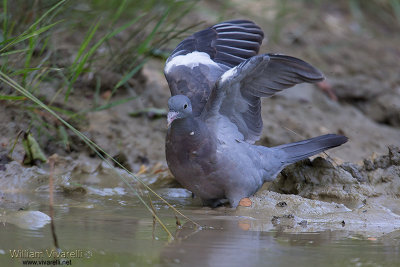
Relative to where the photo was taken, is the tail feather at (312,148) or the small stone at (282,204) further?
the tail feather at (312,148)

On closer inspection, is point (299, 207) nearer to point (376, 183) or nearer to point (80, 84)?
point (376, 183)

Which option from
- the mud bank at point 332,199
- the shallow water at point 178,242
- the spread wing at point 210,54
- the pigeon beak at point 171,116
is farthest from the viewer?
the spread wing at point 210,54

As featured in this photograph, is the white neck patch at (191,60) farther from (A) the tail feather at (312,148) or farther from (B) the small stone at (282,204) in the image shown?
(B) the small stone at (282,204)

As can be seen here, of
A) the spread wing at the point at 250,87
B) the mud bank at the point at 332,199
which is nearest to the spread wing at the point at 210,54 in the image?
the spread wing at the point at 250,87

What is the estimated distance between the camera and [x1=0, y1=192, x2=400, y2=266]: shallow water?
268cm

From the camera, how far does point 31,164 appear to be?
4.78 metres

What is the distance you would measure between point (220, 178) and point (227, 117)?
0.47 metres

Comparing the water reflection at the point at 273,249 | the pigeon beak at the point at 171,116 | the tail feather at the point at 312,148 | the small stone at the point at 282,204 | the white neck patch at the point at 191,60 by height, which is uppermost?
the white neck patch at the point at 191,60

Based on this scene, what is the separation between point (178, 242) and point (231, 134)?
1.50 meters

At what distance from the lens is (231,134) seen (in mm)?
4379

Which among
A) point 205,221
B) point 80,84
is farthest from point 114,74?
point 205,221

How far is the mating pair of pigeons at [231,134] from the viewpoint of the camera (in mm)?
4090

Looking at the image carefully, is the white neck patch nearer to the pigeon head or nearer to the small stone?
the pigeon head

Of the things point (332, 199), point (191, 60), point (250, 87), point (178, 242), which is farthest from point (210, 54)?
point (178, 242)
